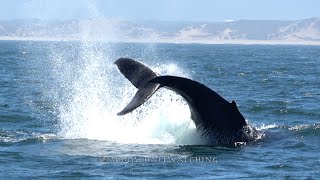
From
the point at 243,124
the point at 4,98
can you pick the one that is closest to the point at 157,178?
the point at 243,124

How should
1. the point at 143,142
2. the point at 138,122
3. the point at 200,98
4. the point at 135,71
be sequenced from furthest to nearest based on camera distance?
1. the point at 138,122
2. the point at 143,142
3. the point at 135,71
4. the point at 200,98

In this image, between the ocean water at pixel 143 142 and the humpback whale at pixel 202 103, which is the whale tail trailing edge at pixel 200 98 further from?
the ocean water at pixel 143 142

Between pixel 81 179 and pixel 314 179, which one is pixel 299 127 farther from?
pixel 81 179

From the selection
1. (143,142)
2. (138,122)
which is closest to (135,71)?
(143,142)

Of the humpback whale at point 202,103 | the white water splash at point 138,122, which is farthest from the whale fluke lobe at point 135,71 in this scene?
the white water splash at point 138,122

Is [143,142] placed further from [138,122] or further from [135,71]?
[135,71]

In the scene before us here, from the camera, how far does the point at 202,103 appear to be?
1478cm

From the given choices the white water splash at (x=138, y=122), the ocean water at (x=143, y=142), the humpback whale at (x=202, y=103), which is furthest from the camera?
the white water splash at (x=138, y=122)

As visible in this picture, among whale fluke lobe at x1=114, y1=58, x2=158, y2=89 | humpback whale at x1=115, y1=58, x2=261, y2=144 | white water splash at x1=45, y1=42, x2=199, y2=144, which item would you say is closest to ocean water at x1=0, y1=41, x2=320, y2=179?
white water splash at x1=45, y1=42, x2=199, y2=144

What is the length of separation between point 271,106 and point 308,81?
45.7 feet

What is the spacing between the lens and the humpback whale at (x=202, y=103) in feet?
47.3

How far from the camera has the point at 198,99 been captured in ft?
48.4

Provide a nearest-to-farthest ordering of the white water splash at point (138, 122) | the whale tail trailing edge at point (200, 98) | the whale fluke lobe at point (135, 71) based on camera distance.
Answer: the whale tail trailing edge at point (200, 98), the whale fluke lobe at point (135, 71), the white water splash at point (138, 122)

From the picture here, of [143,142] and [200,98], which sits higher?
[200,98]
